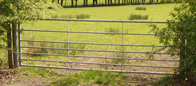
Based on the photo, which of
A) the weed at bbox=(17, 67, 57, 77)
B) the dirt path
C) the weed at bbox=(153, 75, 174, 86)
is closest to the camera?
the weed at bbox=(153, 75, 174, 86)

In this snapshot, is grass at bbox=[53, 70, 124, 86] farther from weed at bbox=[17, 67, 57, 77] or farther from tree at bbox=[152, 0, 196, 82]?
tree at bbox=[152, 0, 196, 82]

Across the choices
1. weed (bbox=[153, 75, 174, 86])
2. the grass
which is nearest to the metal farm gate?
the grass

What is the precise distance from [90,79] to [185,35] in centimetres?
234

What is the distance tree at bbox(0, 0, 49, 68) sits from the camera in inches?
272

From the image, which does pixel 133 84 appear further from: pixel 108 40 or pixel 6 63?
pixel 108 40

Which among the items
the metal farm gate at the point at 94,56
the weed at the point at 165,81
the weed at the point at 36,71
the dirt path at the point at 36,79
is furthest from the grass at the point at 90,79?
the weed at the point at 165,81

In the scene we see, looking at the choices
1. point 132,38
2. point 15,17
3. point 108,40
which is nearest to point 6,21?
point 15,17

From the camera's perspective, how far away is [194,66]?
244 inches

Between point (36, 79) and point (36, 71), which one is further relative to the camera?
point (36, 71)

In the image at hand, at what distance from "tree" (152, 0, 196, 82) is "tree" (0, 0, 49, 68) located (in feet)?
9.60

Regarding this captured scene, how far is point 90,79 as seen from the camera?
690cm

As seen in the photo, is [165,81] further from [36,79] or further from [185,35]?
[36,79]

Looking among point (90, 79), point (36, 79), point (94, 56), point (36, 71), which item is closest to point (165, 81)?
point (90, 79)

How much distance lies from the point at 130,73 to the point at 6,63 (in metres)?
3.36
